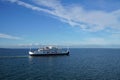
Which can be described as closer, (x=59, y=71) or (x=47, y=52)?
(x=59, y=71)

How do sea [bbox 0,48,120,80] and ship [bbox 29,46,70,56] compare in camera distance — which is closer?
sea [bbox 0,48,120,80]

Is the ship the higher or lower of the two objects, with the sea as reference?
higher

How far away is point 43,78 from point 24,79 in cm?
677

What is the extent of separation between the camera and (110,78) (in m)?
64.7

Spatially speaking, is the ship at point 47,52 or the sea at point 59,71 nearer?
the sea at point 59,71

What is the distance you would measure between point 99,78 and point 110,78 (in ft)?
12.8

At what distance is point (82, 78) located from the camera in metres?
64.6

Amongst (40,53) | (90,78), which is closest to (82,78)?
(90,78)

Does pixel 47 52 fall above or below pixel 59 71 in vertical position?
above

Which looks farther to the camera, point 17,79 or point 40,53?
point 40,53

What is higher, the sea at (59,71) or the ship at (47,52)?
the ship at (47,52)

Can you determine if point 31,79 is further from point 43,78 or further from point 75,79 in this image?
point 75,79

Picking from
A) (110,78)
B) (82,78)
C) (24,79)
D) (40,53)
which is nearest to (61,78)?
(82,78)

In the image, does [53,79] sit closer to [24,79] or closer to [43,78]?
[43,78]
